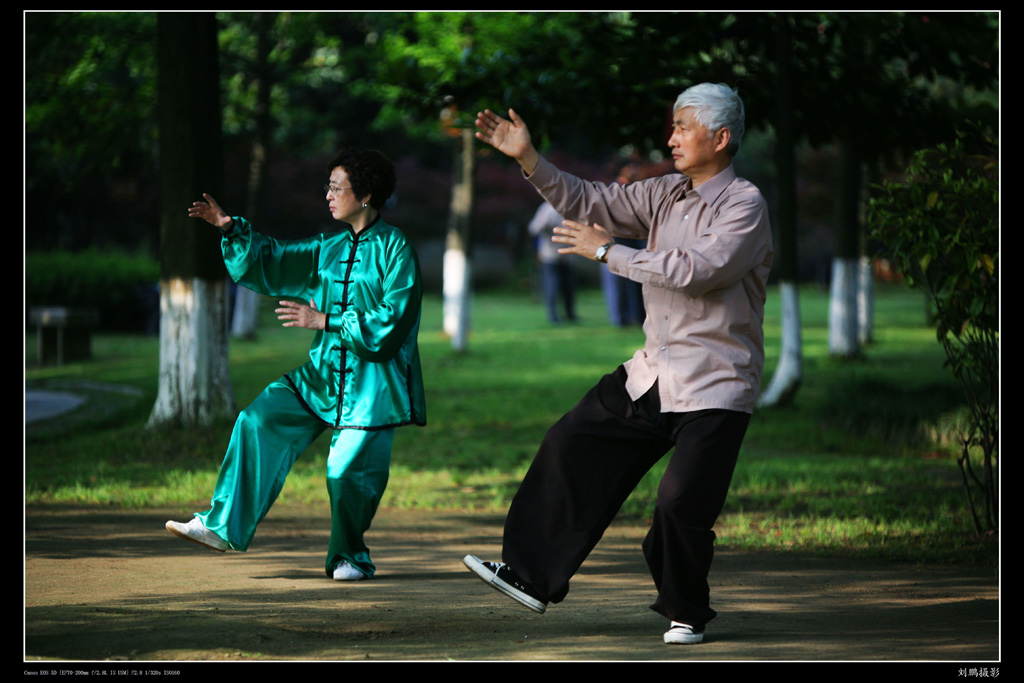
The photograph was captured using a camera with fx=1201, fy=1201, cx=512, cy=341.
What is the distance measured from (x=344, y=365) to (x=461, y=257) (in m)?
10.3

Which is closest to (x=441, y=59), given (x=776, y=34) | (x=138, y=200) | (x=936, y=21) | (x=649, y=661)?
(x=776, y=34)

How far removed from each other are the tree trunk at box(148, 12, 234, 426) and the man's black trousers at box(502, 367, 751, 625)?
4740mm

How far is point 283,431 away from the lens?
5.09 m

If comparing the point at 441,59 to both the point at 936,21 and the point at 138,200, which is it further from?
the point at 138,200

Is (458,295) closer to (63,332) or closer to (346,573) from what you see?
(63,332)

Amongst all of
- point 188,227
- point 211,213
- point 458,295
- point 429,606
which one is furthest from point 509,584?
point 458,295

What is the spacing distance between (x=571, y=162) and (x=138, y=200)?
10.6 m

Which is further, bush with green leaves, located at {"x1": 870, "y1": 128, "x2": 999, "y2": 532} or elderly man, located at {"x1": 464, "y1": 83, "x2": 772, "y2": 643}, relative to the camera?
bush with green leaves, located at {"x1": 870, "y1": 128, "x2": 999, "y2": 532}

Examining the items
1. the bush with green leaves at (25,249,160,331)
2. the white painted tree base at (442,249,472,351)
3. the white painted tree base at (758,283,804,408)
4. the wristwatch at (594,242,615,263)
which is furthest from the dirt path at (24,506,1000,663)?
the bush with green leaves at (25,249,160,331)

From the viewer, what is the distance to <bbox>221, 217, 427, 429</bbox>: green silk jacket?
16.3ft

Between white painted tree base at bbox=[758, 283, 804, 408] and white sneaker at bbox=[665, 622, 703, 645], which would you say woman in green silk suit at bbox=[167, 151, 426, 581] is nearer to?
white sneaker at bbox=[665, 622, 703, 645]

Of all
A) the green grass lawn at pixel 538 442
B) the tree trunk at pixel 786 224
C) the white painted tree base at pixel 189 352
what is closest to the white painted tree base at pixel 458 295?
the green grass lawn at pixel 538 442

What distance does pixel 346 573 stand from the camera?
512 cm

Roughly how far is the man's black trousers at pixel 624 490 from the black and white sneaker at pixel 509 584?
3 cm
